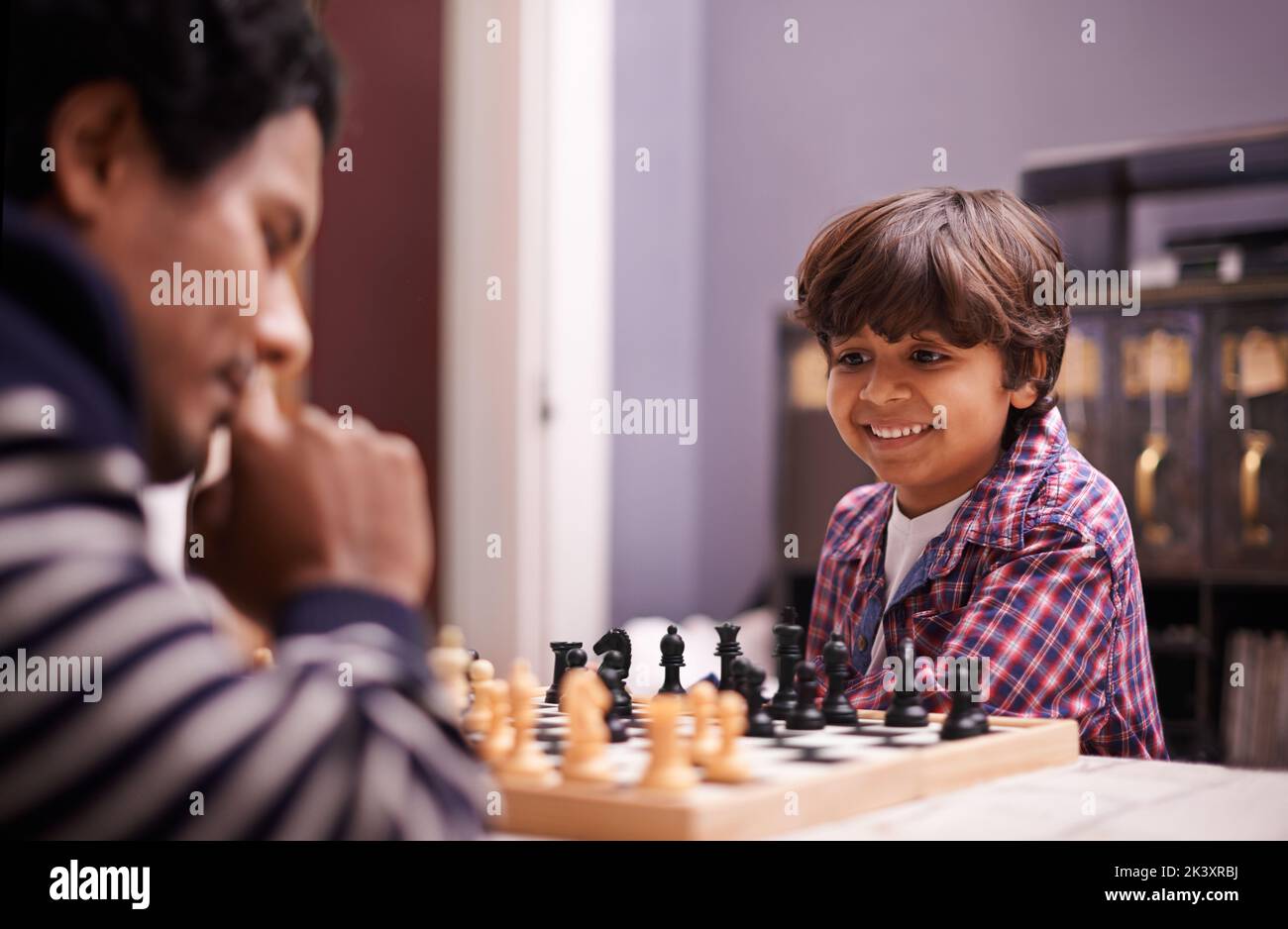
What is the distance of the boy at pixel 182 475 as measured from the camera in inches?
22.6

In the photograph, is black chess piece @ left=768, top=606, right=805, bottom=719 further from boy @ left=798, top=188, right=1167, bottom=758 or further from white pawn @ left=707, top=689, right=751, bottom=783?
white pawn @ left=707, top=689, right=751, bottom=783

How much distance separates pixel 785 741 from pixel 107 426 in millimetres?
680

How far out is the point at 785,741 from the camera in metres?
1.12

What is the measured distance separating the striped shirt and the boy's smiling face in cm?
104

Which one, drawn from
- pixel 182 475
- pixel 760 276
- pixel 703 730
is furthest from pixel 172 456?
pixel 760 276

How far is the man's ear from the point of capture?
2.32ft

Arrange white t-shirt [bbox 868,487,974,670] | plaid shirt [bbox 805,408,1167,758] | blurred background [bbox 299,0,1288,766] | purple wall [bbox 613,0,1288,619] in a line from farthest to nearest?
1. purple wall [bbox 613,0,1288,619]
2. blurred background [bbox 299,0,1288,766]
3. white t-shirt [bbox 868,487,974,670]
4. plaid shirt [bbox 805,408,1167,758]

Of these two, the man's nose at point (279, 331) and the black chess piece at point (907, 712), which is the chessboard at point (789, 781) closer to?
the black chess piece at point (907, 712)

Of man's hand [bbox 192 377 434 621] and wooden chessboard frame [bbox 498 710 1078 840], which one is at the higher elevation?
man's hand [bbox 192 377 434 621]

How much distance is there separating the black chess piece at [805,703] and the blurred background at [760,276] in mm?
2100

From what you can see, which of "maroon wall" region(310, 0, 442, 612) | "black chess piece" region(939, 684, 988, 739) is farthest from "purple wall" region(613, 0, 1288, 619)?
"black chess piece" region(939, 684, 988, 739)

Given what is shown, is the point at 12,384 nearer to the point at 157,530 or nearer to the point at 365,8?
the point at 157,530

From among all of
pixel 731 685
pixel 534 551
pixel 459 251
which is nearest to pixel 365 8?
pixel 459 251

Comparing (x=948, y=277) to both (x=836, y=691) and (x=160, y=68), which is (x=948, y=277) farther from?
(x=160, y=68)
